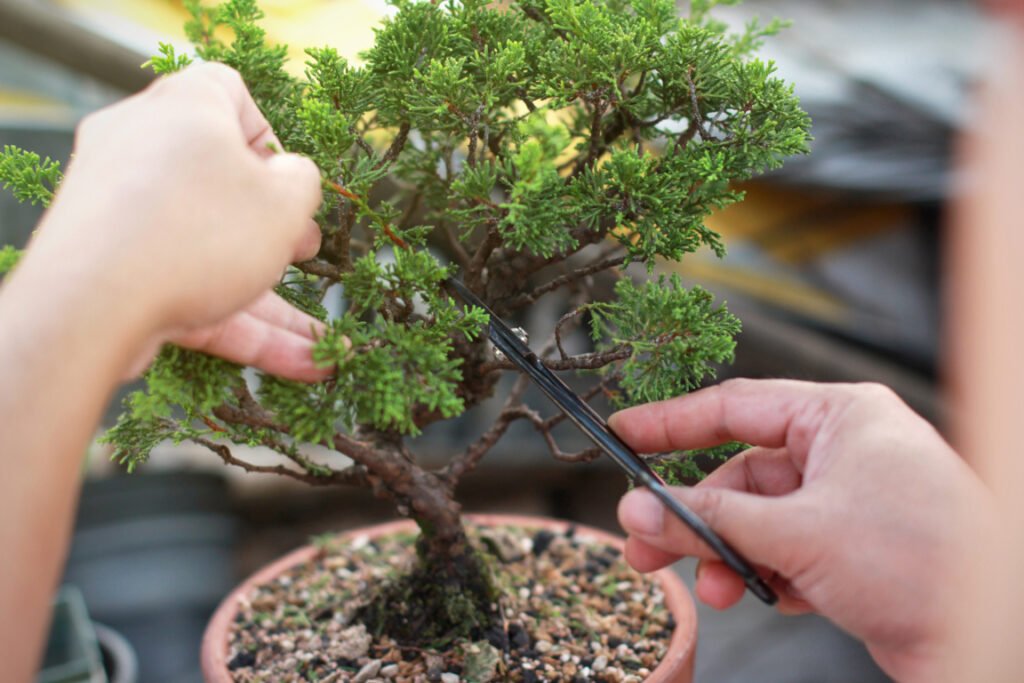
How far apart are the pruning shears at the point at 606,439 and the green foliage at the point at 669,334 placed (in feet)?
0.23

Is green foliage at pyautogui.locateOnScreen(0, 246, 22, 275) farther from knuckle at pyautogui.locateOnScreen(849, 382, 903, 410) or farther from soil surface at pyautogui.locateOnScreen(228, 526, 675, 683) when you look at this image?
knuckle at pyautogui.locateOnScreen(849, 382, 903, 410)

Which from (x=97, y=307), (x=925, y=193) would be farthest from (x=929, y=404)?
(x=97, y=307)

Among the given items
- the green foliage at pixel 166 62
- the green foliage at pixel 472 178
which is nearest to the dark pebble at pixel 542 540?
the green foliage at pixel 472 178

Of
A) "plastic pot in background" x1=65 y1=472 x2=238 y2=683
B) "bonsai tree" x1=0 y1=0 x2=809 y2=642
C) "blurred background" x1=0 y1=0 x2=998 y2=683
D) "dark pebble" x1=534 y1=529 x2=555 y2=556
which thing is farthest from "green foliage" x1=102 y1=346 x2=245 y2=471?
"plastic pot in background" x1=65 y1=472 x2=238 y2=683

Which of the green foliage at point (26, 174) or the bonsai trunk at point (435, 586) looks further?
the bonsai trunk at point (435, 586)

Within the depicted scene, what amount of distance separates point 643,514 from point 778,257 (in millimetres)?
1388

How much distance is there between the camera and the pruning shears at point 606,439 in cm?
71

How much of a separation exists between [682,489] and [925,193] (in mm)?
1391

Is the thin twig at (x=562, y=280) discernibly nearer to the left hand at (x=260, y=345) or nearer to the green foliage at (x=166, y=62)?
the left hand at (x=260, y=345)

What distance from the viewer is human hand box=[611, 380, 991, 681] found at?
2.14ft

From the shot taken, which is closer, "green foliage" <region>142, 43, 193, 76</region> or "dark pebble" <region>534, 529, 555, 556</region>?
"green foliage" <region>142, 43, 193, 76</region>

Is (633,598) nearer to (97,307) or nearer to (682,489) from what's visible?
(682,489)

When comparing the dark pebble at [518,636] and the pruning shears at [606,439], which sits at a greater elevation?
the pruning shears at [606,439]

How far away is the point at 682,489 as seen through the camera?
29.5 inches
